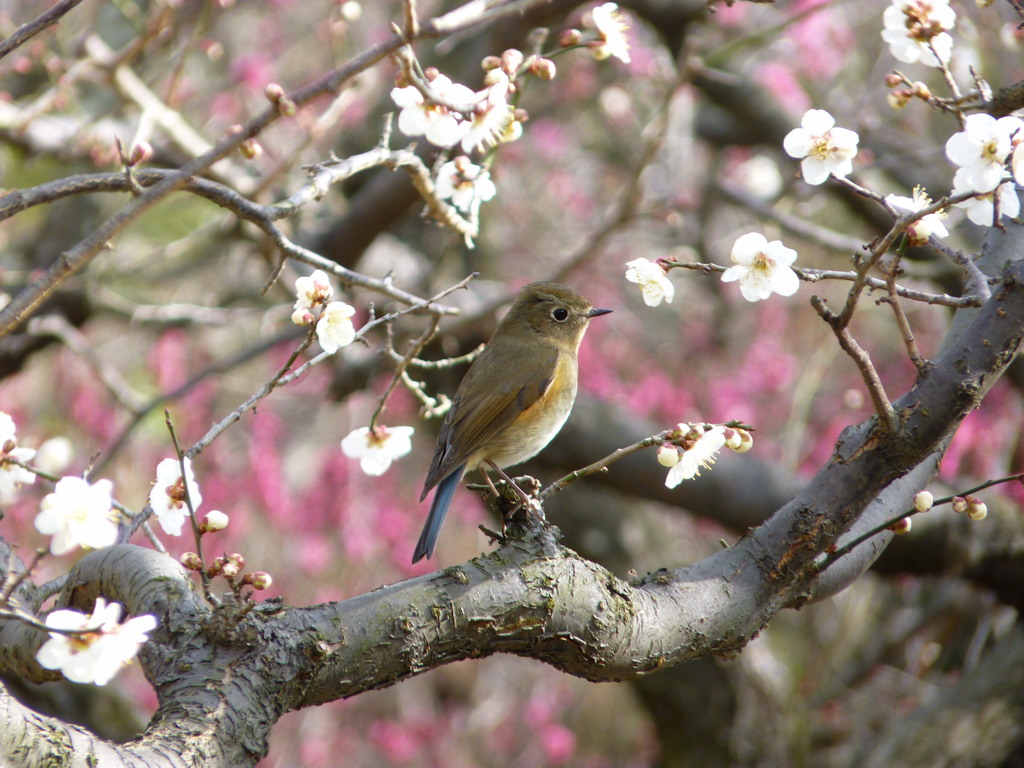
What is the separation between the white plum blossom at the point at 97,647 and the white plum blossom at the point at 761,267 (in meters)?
1.39

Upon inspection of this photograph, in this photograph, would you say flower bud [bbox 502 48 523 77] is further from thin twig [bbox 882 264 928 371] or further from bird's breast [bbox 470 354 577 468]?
bird's breast [bbox 470 354 577 468]

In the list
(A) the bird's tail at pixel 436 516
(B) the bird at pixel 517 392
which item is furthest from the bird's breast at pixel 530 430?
(A) the bird's tail at pixel 436 516

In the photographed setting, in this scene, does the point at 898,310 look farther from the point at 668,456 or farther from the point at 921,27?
the point at 921,27

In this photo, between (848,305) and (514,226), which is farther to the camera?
(514,226)

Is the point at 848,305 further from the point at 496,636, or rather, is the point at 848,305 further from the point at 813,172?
the point at 496,636

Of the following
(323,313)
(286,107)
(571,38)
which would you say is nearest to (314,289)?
(323,313)

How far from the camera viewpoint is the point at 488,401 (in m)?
3.87

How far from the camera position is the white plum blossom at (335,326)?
231 cm

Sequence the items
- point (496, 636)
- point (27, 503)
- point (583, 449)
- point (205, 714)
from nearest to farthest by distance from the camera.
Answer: point (205, 714), point (496, 636), point (583, 449), point (27, 503)

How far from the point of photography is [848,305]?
6.00 feet

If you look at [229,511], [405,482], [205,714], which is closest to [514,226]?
[405,482]

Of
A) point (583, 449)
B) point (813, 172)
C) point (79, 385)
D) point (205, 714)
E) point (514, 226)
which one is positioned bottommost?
point (205, 714)

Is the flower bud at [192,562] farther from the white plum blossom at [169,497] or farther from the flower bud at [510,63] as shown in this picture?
the flower bud at [510,63]

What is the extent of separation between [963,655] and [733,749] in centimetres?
174
